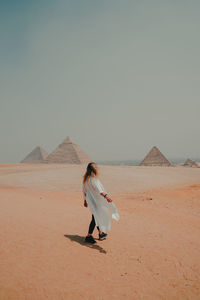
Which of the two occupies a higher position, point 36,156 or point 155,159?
point 36,156

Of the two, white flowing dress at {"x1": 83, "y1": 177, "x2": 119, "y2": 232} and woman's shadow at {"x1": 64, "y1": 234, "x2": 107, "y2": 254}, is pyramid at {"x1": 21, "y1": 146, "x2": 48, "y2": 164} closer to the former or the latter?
woman's shadow at {"x1": 64, "y1": 234, "x2": 107, "y2": 254}

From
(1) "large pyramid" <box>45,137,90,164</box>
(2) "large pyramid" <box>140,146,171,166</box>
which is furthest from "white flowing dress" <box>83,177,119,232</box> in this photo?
(1) "large pyramid" <box>45,137,90,164</box>

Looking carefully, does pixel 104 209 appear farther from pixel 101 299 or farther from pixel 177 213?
pixel 177 213

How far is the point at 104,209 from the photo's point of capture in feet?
13.9

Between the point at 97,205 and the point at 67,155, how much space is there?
174ft

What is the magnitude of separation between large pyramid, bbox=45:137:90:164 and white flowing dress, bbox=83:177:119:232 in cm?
4999

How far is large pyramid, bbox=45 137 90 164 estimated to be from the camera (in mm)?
55125

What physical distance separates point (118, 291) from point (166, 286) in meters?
0.76

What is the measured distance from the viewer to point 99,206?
4.27 meters

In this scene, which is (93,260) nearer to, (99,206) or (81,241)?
(81,241)

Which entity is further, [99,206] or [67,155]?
[67,155]

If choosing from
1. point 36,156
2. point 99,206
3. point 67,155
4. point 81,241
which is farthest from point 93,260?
point 36,156

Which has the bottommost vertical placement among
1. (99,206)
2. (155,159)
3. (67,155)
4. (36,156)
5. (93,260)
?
(93,260)

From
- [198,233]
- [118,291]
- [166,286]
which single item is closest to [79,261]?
[118,291]
